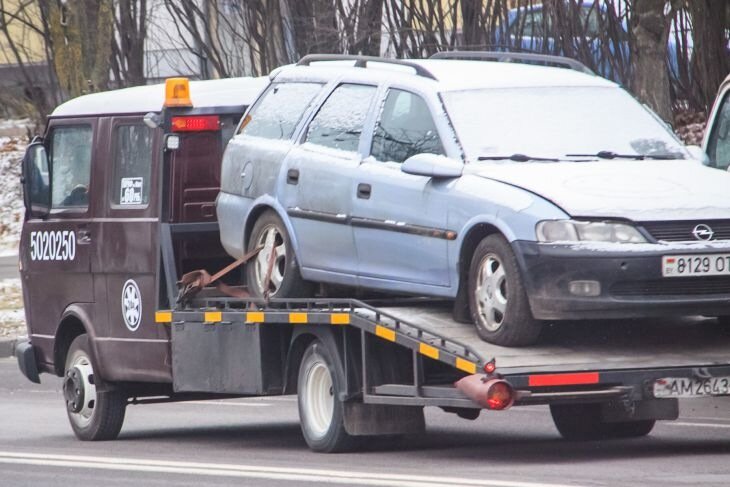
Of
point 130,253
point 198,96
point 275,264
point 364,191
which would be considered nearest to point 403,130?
point 364,191

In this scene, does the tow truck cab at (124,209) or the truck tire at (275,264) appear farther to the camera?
the tow truck cab at (124,209)

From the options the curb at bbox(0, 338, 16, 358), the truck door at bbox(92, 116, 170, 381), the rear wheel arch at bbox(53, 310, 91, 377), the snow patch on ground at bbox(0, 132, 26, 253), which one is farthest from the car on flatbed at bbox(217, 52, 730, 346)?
the snow patch on ground at bbox(0, 132, 26, 253)

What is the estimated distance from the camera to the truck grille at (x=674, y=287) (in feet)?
29.5

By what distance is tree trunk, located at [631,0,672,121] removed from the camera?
1816 cm

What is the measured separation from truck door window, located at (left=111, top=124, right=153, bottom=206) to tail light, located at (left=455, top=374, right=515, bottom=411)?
4071 mm

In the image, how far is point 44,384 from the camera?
17.5 m

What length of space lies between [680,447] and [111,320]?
169 inches

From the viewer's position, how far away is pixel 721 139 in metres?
12.4

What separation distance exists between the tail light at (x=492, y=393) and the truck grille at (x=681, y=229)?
107 centimetres

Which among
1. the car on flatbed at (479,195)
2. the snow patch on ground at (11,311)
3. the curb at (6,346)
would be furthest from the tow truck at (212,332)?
the snow patch on ground at (11,311)

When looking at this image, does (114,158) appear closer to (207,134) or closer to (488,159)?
(207,134)

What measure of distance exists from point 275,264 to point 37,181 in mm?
2970

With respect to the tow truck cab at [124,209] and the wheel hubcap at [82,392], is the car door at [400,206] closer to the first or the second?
the tow truck cab at [124,209]

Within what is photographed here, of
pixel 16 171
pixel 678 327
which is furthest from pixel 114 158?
pixel 16 171
